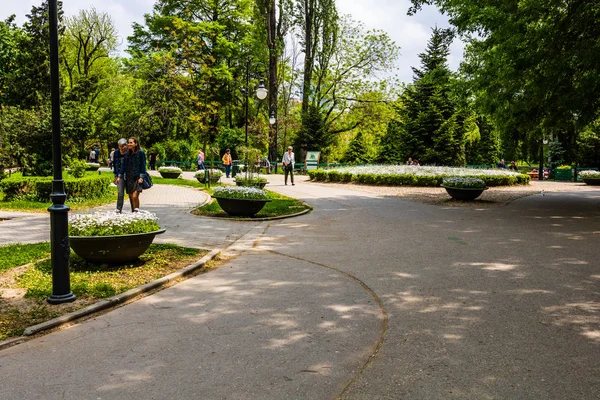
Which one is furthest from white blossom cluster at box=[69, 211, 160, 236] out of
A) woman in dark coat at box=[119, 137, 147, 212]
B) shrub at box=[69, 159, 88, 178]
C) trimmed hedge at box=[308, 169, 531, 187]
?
trimmed hedge at box=[308, 169, 531, 187]

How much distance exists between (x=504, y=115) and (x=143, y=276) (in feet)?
46.3

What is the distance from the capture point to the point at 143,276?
246 inches

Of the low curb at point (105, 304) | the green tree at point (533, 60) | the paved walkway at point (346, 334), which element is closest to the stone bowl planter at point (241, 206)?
the paved walkway at point (346, 334)

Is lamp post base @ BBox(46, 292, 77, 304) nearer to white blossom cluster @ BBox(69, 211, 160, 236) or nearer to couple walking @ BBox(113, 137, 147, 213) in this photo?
white blossom cluster @ BBox(69, 211, 160, 236)

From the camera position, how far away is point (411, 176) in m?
24.4

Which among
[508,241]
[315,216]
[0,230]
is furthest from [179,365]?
[315,216]

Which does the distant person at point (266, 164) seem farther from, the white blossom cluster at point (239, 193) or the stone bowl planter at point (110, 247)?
the stone bowl planter at point (110, 247)

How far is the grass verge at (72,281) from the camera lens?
471cm

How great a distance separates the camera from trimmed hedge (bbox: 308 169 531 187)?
2394 centimetres

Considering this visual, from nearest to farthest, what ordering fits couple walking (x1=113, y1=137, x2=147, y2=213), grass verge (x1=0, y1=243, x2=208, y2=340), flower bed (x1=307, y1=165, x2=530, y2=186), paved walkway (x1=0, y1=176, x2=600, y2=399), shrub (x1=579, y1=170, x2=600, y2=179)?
paved walkway (x1=0, y1=176, x2=600, y2=399) → grass verge (x1=0, y1=243, x2=208, y2=340) → couple walking (x1=113, y1=137, x2=147, y2=213) → flower bed (x1=307, y1=165, x2=530, y2=186) → shrub (x1=579, y1=170, x2=600, y2=179)

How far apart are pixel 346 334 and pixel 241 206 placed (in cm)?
796

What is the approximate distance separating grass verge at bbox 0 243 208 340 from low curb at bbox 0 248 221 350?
0.12 metres

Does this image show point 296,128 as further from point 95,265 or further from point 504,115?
point 95,265

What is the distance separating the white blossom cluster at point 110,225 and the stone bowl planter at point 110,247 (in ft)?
0.41
